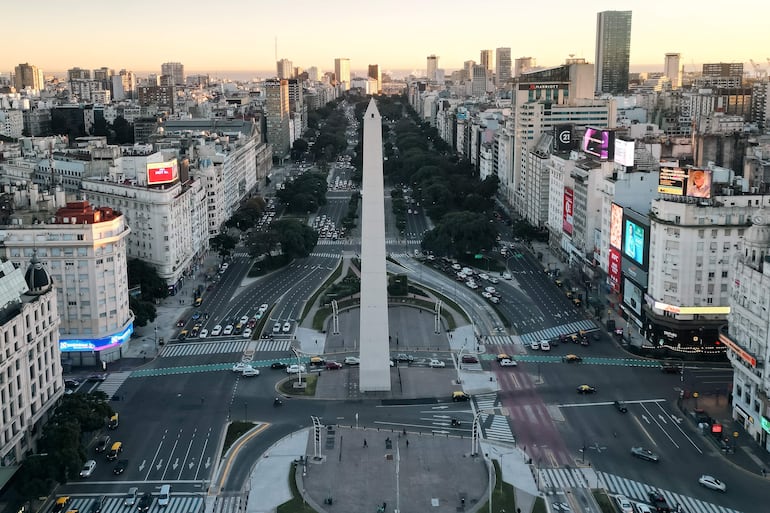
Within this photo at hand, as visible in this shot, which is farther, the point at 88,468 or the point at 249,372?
the point at 249,372

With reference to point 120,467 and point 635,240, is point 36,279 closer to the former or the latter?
point 120,467

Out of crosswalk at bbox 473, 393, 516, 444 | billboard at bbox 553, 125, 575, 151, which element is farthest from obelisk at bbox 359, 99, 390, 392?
billboard at bbox 553, 125, 575, 151

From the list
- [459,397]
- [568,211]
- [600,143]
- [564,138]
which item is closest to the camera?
[459,397]

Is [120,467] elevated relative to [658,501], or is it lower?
elevated

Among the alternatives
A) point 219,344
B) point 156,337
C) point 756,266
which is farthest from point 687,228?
point 156,337

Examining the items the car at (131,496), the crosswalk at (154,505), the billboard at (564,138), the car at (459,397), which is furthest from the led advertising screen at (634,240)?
the car at (131,496)

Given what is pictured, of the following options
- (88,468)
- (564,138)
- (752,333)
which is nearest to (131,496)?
(88,468)

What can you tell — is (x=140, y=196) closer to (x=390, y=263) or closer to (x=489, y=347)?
(x=390, y=263)
